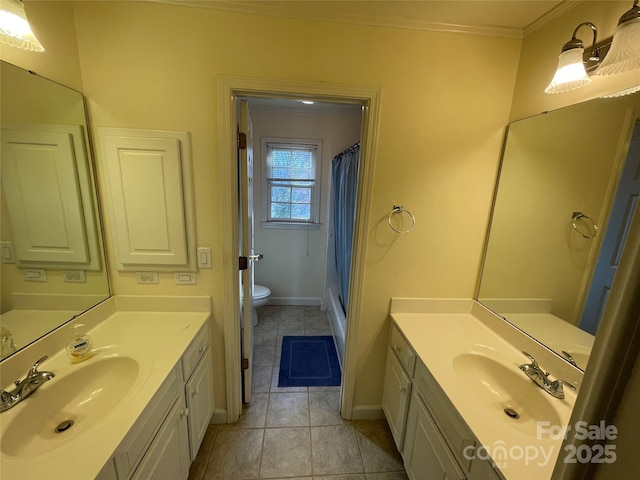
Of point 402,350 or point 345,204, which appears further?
point 345,204

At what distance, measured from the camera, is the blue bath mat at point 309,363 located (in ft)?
7.07

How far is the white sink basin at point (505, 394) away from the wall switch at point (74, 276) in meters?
1.88

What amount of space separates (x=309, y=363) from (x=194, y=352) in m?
1.31

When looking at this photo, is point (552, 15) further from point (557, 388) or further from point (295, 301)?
point (295, 301)

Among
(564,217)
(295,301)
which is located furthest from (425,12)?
(295,301)

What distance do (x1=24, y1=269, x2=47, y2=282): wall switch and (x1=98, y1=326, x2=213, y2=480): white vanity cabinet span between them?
27.6 inches

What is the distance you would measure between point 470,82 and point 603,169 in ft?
2.55

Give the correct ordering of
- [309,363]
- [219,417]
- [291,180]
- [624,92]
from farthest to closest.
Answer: [291,180]
[309,363]
[219,417]
[624,92]

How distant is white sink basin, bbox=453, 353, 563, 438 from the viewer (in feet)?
3.16

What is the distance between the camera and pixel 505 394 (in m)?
1.16

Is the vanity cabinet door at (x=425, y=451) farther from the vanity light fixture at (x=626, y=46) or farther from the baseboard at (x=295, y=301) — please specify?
the baseboard at (x=295, y=301)

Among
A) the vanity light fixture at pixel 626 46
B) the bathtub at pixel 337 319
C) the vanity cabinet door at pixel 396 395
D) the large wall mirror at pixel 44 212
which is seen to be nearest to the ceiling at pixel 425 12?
the vanity light fixture at pixel 626 46

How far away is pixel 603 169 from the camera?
99cm

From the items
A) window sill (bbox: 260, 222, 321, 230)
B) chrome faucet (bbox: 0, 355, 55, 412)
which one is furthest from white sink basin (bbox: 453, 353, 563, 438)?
window sill (bbox: 260, 222, 321, 230)
